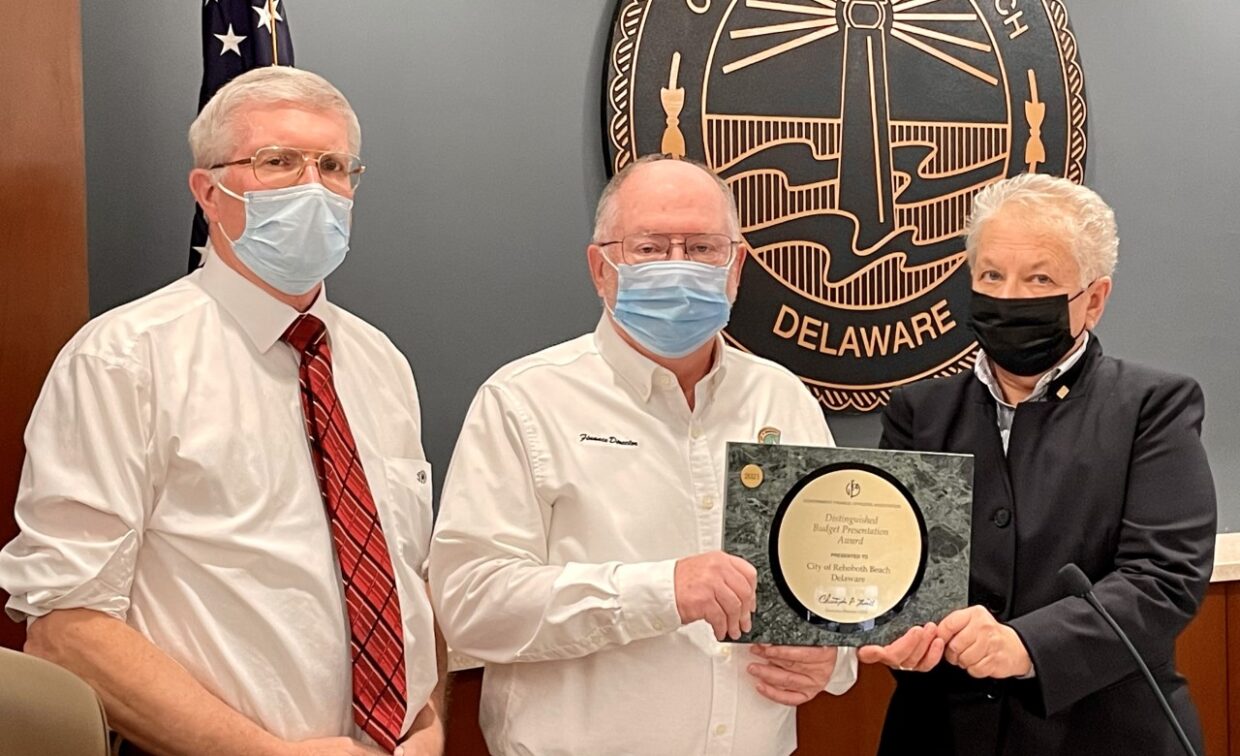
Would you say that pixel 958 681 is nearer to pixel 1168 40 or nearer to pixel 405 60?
pixel 405 60

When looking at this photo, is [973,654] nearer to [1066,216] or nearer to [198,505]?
[1066,216]

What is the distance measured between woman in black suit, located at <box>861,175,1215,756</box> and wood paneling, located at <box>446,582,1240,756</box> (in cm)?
76

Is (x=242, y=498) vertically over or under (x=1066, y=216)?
under

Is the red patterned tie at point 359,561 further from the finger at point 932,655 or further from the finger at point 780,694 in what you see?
the finger at point 932,655

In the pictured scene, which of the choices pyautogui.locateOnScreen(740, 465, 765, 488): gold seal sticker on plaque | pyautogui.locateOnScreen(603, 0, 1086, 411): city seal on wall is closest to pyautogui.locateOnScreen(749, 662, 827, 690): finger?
pyautogui.locateOnScreen(740, 465, 765, 488): gold seal sticker on plaque

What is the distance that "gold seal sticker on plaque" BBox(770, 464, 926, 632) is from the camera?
1.83m

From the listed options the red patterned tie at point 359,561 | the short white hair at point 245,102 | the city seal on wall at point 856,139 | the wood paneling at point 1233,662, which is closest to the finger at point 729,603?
the red patterned tie at point 359,561

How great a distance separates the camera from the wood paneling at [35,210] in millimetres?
1930

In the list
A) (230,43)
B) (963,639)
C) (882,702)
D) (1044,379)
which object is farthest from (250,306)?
(882,702)

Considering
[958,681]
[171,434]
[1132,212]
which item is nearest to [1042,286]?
[958,681]

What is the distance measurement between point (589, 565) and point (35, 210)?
3.28 feet

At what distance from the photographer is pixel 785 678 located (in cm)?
196

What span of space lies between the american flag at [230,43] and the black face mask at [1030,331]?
1.37 m

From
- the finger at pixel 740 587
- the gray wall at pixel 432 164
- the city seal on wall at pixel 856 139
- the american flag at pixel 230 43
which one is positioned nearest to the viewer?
the finger at pixel 740 587
